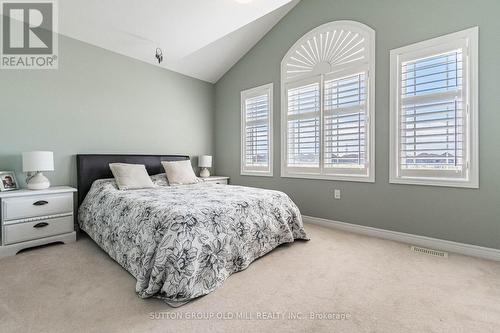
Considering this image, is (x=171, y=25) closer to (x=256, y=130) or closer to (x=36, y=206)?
(x=256, y=130)

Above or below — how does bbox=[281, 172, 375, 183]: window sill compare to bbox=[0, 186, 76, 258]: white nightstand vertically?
above

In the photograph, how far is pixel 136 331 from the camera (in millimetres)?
1394

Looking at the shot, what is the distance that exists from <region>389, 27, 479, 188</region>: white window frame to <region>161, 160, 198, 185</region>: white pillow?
278cm

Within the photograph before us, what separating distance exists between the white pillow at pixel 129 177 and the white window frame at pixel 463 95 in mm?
3149

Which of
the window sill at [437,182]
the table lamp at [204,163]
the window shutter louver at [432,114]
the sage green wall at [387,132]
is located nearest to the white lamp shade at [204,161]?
the table lamp at [204,163]

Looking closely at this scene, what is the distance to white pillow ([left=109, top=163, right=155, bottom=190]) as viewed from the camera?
120 inches

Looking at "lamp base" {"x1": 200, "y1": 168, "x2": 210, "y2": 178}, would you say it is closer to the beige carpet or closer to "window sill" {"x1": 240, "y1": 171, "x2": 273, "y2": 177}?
"window sill" {"x1": 240, "y1": 171, "x2": 273, "y2": 177}

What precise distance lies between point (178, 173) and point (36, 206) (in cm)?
163

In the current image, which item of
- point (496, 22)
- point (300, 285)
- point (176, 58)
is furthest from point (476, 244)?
point (176, 58)

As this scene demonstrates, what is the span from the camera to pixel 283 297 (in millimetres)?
1729

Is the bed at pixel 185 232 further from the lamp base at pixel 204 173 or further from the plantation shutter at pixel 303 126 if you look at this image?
the lamp base at pixel 204 173

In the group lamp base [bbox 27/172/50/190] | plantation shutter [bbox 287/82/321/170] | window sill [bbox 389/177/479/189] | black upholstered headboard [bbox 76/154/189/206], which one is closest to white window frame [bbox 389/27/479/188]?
→ window sill [bbox 389/177/479/189]

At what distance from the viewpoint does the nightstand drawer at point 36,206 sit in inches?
96.1

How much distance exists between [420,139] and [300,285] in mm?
2133
